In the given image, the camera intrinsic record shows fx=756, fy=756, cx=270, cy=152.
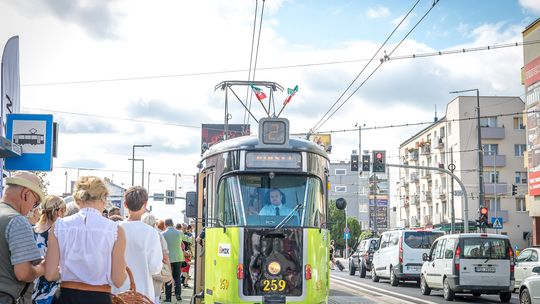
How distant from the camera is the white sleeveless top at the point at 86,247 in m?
5.66

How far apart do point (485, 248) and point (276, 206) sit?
11482 millimetres

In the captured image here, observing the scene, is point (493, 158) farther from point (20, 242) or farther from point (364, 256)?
point (20, 242)

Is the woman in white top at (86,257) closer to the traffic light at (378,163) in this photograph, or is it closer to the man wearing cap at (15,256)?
the man wearing cap at (15,256)

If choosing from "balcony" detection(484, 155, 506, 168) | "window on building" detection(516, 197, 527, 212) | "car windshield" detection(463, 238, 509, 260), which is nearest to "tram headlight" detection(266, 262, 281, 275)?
"car windshield" detection(463, 238, 509, 260)

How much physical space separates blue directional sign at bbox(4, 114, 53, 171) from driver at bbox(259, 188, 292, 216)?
3.26 m

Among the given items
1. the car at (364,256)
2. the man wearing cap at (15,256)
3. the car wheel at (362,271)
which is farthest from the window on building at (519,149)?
the man wearing cap at (15,256)

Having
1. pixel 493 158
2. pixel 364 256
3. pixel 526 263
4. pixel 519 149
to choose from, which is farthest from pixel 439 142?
pixel 526 263

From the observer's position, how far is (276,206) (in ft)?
36.7

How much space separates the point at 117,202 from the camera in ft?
122

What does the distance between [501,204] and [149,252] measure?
2502 inches

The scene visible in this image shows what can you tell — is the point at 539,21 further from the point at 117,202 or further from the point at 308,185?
the point at 308,185

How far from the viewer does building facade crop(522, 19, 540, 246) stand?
4278 centimetres

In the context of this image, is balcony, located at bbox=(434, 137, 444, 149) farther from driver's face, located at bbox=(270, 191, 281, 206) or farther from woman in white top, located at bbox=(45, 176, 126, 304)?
woman in white top, located at bbox=(45, 176, 126, 304)

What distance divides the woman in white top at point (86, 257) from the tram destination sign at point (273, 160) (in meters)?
5.62
